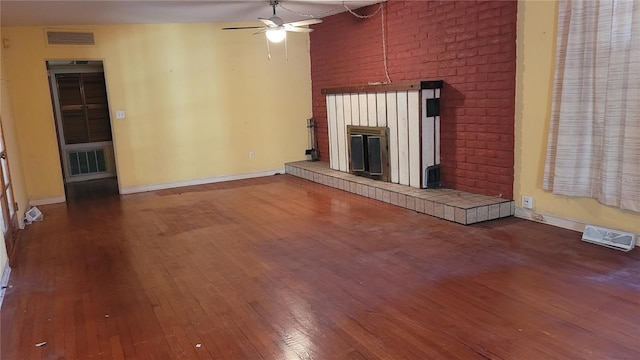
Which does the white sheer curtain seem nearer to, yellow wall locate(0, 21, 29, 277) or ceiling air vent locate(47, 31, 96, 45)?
yellow wall locate(0, 21, 29, 277)

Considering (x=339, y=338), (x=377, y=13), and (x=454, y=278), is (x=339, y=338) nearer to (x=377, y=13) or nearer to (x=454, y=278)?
(x=454, y=278)

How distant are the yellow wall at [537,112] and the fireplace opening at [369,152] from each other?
171 cm

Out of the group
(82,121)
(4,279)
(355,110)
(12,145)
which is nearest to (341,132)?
(355,110)

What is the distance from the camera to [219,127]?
24.5 feet

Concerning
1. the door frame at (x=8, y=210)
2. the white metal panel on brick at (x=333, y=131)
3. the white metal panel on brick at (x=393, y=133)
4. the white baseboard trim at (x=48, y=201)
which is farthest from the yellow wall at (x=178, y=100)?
the white metal panel on brick at (x=393, y=133)

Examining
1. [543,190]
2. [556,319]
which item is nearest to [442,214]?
[543,190]

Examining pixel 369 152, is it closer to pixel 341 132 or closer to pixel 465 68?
pixel 341 132

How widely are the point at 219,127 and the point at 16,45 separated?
291 cm

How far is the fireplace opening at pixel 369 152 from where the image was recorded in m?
5.83

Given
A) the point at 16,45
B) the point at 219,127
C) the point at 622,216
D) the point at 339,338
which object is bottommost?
the point at 339,338

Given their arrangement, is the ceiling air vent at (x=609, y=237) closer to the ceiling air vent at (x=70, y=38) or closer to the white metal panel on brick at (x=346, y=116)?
the white metal panel on brick at (x=346, y=116)

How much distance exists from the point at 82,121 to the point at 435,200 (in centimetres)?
664

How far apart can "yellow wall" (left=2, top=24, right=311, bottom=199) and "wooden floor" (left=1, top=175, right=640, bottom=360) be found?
205 centimetres

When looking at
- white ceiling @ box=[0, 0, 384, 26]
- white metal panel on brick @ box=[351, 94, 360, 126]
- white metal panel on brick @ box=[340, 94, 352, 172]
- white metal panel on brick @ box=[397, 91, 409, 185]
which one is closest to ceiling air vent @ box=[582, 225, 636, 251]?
white metal panel on brick @ box=[397, 91, 409, 185]
